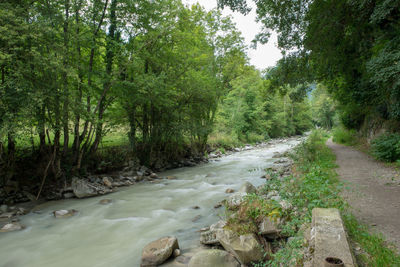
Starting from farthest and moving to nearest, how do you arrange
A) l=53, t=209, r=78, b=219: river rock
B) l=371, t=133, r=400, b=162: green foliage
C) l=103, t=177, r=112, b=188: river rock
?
l=103, t=177, r=112, b=188: river rock
l=371, t=133, r=400, b=162: green foliage
l=53, t=209, r=78, b=219: river rock

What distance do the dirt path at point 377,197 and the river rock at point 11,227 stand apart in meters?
8.01

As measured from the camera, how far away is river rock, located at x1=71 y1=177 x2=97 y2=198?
874cm

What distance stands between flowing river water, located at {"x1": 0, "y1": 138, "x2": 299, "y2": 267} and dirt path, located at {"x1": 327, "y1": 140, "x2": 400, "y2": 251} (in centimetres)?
275

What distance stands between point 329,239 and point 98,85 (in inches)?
392

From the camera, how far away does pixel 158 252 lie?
4254mm

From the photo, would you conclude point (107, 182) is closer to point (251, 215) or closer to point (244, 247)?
point (251, 215)

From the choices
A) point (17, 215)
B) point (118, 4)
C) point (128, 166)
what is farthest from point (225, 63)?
point (17, 215)

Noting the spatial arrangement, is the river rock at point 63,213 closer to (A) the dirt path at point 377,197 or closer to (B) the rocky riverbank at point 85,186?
(B) the rocky riverbank at point 85,186

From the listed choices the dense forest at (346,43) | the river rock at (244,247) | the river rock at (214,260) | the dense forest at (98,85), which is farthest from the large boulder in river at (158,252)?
the dense forest at (346,43)

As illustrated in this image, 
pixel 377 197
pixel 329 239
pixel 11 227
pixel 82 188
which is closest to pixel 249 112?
pixel 82 188

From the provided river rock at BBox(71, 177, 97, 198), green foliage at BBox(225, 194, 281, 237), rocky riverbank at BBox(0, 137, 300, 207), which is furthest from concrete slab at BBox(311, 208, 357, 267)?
rocky riverbank at BBox(0, 137, 300, 207)

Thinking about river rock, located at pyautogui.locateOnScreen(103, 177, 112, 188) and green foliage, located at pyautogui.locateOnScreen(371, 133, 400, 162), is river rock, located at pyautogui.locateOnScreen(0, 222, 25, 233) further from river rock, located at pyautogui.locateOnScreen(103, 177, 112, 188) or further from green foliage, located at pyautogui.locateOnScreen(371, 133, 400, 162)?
green foliage, located at pyautogui.locateOnScreen(371, 133, 400, 162)

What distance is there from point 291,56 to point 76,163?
1178cm

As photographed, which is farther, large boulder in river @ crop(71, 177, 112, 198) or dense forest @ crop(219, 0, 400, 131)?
large boulder in river @ crop(71, 177, 112, 198)
